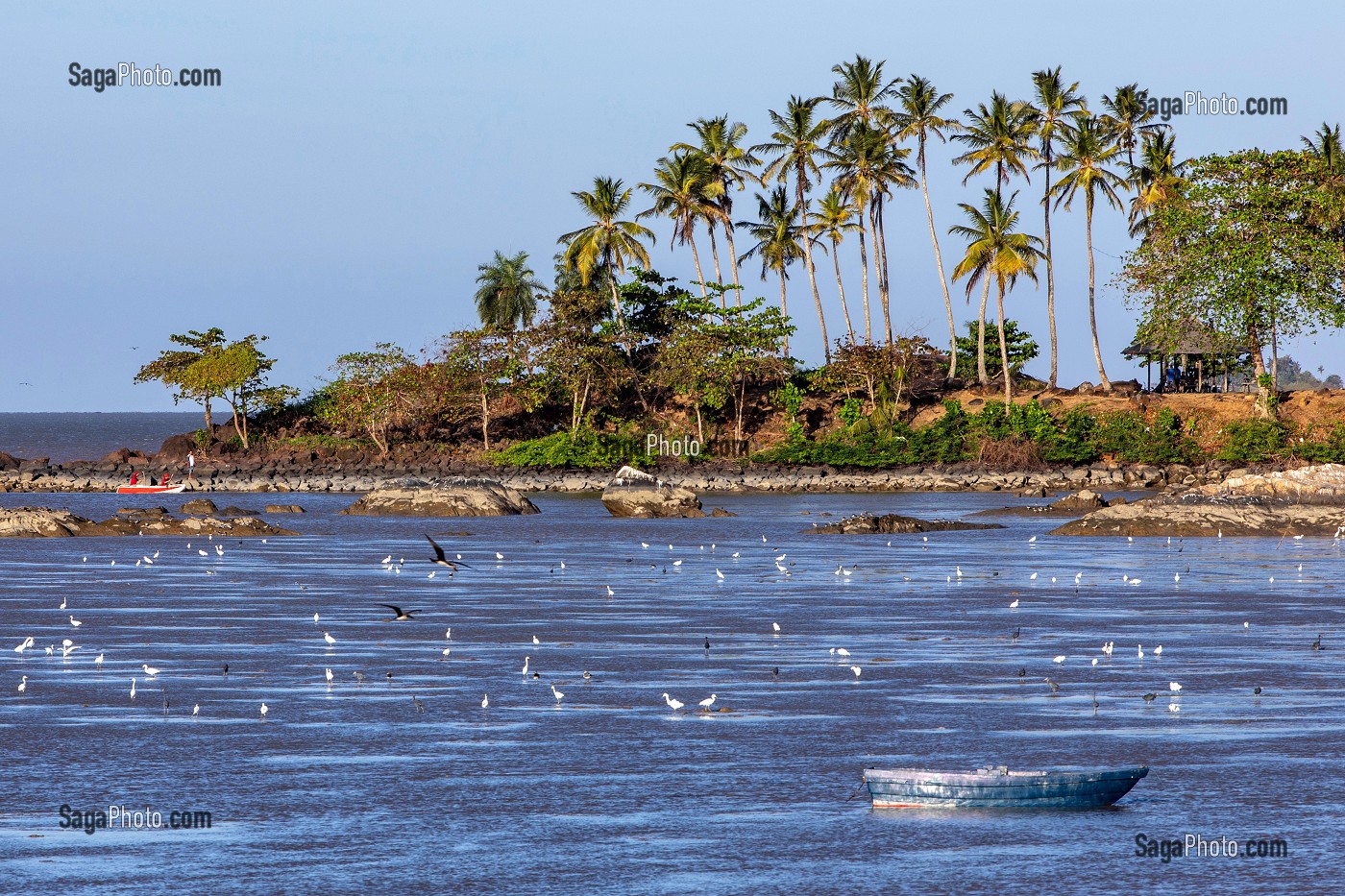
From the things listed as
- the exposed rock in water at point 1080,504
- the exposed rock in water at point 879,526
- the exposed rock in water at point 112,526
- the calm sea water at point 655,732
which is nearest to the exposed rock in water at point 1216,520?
the exposed rock in water at point 879,526

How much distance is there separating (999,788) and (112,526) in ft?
125

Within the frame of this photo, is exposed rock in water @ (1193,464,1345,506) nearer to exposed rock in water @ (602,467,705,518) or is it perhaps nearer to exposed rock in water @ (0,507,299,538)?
exposed rock in water @ (602,467,705,518)

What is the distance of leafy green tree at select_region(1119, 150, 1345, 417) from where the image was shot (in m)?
72.0

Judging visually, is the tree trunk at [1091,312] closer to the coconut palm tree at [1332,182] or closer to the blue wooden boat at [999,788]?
the coconut palm tree at [1332,182]

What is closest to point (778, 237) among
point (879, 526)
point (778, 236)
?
point (778, 236)

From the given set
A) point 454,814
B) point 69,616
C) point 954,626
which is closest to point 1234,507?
point 954,626

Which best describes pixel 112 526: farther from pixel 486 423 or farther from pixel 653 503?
pixel 486 423

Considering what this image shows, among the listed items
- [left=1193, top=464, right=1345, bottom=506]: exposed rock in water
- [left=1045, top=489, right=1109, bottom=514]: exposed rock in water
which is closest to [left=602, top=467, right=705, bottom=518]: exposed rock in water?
[left=1045, top=489, right=1109, bottom=514]: exposed rock in water

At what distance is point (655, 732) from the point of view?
14312mm

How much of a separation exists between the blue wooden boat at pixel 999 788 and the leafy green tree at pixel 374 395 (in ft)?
252

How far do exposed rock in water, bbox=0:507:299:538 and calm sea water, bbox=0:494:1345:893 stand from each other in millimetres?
15062

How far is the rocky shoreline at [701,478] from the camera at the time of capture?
71500mm

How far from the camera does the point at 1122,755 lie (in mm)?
13148

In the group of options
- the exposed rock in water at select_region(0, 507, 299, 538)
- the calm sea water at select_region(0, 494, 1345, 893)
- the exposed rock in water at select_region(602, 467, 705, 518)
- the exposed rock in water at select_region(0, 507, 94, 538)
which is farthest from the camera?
the exposed rock in water at select_region(602, 467, 705, 518)
